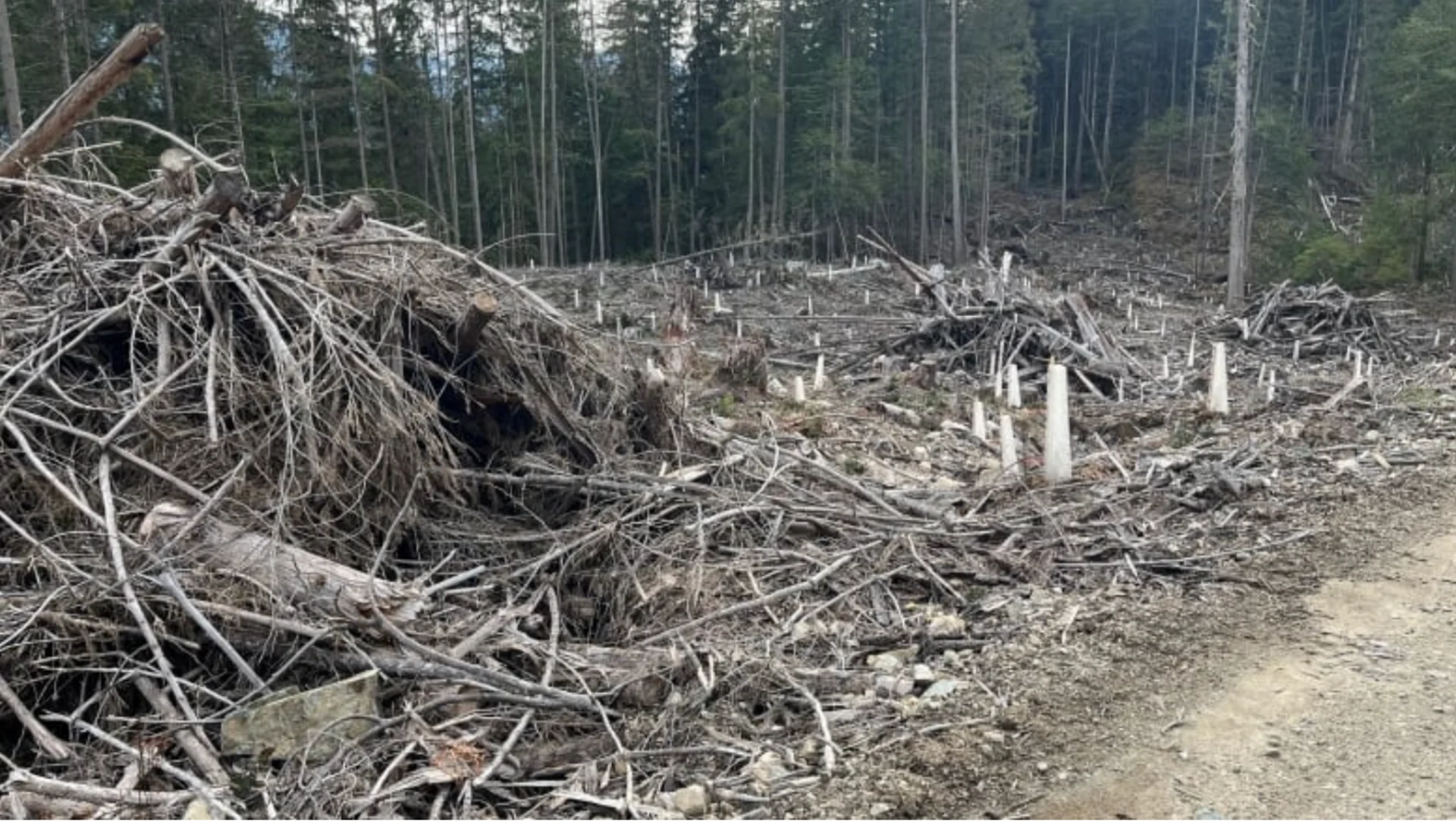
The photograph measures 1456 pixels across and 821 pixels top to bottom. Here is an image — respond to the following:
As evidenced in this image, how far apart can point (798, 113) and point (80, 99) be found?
33.9 m

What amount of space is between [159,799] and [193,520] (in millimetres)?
1303

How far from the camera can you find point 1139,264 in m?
35.7

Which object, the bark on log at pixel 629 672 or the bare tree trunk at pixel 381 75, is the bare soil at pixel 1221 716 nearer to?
the bark on log at pixel 629 672

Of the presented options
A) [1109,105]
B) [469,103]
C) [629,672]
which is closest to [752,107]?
[469,103]

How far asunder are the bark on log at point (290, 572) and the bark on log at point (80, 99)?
2.92 metres

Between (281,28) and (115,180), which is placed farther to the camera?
(281,28)

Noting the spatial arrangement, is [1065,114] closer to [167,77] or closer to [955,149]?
[955,149]

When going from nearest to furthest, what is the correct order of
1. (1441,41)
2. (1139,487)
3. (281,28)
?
(1139,487) → (1441,41) → (281,28)

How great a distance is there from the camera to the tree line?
83.8 feet

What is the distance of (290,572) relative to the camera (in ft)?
13.7

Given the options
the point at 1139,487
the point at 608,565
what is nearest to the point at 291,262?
the point at 608,565

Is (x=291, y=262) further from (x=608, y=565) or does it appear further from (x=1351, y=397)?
(x=1351, y=397)

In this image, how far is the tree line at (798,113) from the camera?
1006 inches

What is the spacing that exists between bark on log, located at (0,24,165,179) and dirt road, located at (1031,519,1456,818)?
6094 mm
